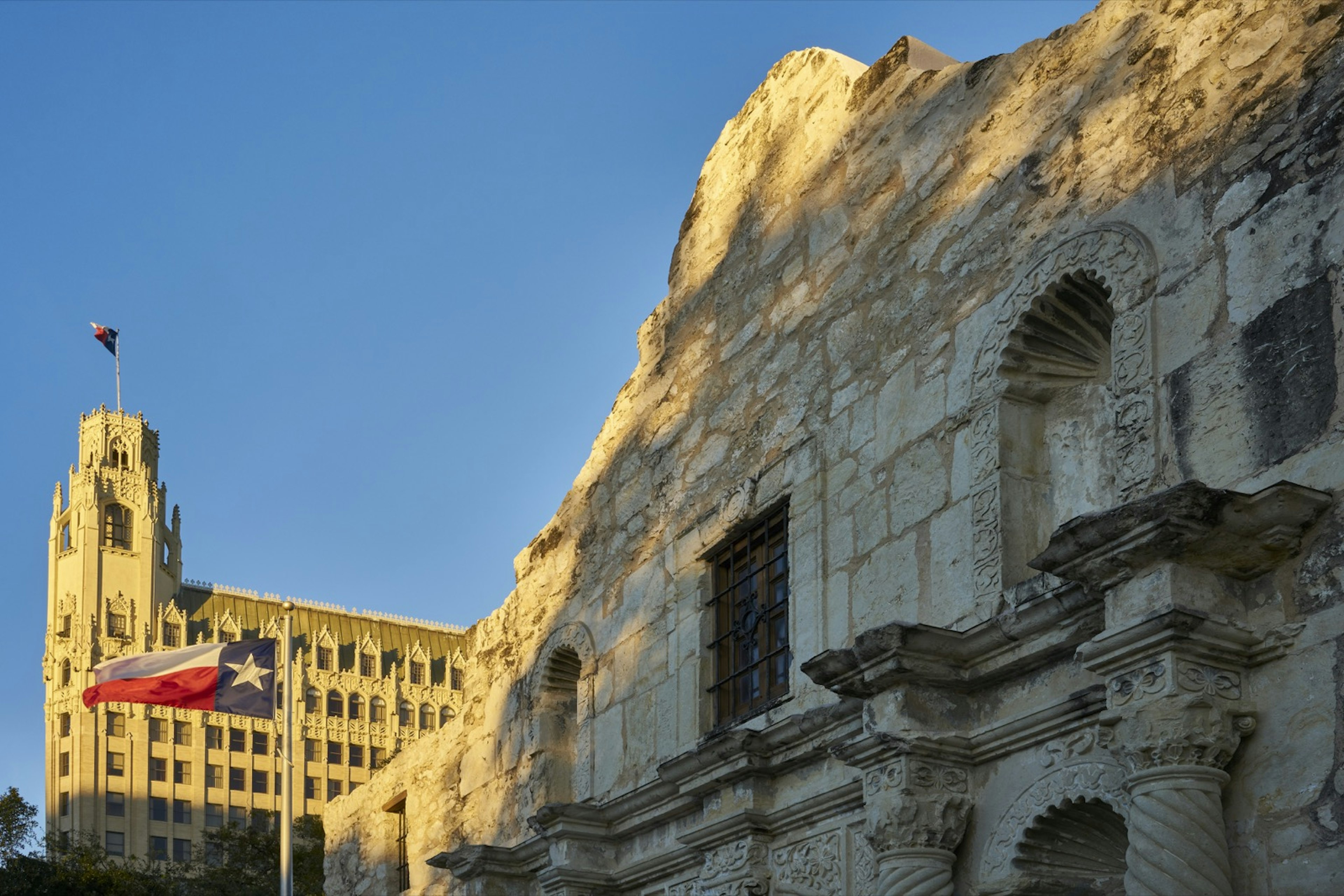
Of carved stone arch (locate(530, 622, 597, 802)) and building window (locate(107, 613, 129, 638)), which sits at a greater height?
building window (locate(107, 613, 129, 638))

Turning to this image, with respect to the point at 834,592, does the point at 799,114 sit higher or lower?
higher

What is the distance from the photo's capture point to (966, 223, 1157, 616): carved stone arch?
7.77 metres

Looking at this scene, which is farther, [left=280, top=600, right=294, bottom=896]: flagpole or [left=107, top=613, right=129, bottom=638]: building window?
[left=107, top=613, right=129, bottom=638]: building window

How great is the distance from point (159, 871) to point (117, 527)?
4648cm

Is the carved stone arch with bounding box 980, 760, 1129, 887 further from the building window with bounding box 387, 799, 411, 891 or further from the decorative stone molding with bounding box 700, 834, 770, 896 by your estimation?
the building window with bounding box 387, 799, 411, 891

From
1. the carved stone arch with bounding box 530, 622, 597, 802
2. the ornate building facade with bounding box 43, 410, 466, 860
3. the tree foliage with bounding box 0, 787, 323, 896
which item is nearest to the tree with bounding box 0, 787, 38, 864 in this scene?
the tree foliage with bounding box 0, 787, 323, 896

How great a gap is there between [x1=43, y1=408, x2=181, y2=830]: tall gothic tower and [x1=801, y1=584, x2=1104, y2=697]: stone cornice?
69004 mm

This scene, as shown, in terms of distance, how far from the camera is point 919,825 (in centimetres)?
805

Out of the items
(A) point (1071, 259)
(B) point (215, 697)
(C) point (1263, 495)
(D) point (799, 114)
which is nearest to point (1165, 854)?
(C) point (1263, 495)

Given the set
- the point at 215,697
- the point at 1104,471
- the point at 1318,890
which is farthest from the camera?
the point at 215,697

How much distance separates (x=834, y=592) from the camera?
31.6 feet

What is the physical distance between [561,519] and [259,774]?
66.9m

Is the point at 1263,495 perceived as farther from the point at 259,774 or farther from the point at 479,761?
the point at 259,774

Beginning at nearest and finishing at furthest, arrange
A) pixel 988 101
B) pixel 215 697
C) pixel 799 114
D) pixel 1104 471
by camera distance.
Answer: pixel 1104 471
pixel 988 101
pixel 799 114
pixel 215 697
